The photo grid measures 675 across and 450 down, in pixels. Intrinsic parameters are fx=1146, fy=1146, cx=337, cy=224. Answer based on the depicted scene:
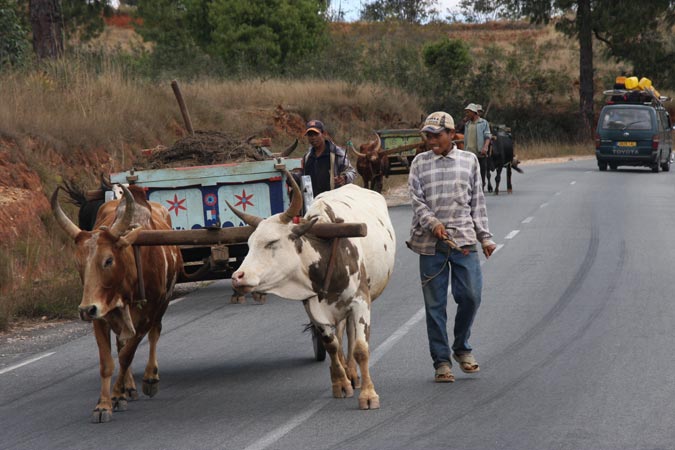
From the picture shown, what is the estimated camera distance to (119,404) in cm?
846

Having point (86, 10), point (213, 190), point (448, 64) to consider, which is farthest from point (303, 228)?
point (448, 64)

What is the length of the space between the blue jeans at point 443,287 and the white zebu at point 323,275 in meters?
0.46

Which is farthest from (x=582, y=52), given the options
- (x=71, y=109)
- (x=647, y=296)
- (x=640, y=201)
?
(x=647, y=296)

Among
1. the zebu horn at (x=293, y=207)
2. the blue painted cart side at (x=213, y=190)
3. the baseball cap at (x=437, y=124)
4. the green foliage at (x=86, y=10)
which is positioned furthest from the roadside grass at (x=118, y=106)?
the zebu horn at (x=293, y=207)

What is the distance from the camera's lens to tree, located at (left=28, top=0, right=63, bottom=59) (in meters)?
26.0

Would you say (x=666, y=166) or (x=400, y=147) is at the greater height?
(x=400, y=147)

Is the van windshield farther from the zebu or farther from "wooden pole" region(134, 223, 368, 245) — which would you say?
"wooden pole" region(134, 223, 368, 245)

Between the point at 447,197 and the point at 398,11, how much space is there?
8483 cm

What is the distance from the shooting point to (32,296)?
1355 cm

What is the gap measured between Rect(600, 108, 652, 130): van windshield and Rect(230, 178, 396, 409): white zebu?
28730 millimetres

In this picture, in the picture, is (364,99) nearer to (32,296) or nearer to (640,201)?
(640,201)

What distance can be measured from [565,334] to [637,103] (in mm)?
29624

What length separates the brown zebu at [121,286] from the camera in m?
7.94

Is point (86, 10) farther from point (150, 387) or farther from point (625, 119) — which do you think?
point (150, 387)
